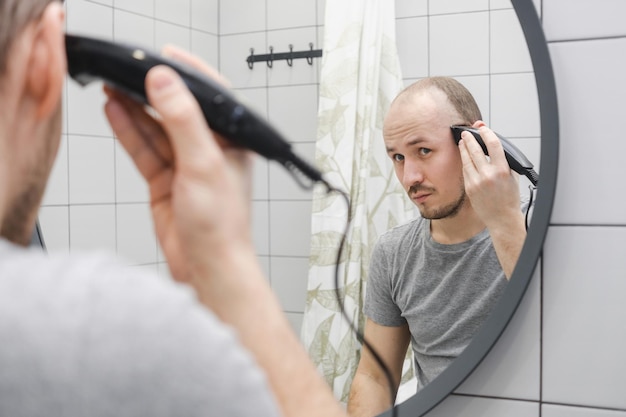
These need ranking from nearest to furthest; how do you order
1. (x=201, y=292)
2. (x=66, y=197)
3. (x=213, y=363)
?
(x=213, y=363) < (x=201, y=292) < (x=66, y=197)

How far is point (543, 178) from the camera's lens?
2.42 feet

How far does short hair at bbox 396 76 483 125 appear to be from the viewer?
78cm

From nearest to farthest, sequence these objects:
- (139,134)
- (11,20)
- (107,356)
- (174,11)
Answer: (107,356) < (11,20) < (139,134) < (174,11)

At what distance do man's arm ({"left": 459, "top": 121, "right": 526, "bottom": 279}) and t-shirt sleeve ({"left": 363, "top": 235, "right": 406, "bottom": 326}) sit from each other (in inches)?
5.4

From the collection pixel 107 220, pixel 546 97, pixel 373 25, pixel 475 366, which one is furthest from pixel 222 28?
pixel 475 366

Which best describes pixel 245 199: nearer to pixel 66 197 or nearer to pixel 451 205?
pixel 451 205

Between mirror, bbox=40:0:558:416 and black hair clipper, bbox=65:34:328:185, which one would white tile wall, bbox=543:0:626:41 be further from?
black hair clipper, bbox=65:34:328:185

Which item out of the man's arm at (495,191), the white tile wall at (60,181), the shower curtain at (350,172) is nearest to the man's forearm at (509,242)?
the man's arm at (495,191)

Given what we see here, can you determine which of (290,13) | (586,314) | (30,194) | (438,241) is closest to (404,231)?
(438,241)

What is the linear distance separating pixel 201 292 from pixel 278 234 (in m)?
0.35

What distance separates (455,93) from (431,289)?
261 mm

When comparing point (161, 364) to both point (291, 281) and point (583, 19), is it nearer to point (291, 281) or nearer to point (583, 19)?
point (291, 281)

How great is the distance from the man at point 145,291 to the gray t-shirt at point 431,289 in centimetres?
31

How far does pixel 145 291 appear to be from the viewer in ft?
1.26
